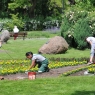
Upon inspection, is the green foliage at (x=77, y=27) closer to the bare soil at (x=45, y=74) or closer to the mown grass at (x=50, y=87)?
the bare soil at (x=45, y=74)

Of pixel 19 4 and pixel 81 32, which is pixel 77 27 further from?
pixel 19 4

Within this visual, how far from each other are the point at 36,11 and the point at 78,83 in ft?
167

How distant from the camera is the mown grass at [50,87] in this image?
1046 centimetres

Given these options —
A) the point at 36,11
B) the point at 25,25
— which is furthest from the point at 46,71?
the point at 36,11

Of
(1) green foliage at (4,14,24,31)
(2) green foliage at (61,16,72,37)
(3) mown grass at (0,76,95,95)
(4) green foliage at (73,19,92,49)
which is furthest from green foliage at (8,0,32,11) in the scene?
(3) mown grass at (0,76,95,95)

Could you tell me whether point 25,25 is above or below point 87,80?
below

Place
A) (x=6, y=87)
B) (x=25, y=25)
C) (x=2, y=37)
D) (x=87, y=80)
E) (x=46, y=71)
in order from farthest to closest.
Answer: (x=25, y=25) < (x=2, y=37) < (x=46, y=71) < (x=87, y=80) < (x=6, y=87)

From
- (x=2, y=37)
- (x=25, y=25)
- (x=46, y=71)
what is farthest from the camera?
(x=25, y=25)

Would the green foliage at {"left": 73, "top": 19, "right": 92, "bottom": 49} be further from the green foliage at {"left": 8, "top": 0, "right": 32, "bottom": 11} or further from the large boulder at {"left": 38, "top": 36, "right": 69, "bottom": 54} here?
the green foliage at {"left": 8, "top": 0, "right": 32, "bottom": 11}

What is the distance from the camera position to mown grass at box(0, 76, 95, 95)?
34.3 ft

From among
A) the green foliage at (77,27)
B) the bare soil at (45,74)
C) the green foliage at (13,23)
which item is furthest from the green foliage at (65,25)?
the green foliage at (13,23)

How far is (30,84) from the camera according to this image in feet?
38.0

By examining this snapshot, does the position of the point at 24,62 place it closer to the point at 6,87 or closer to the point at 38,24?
the point at 6,87

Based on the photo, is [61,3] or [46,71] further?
[61,3]
